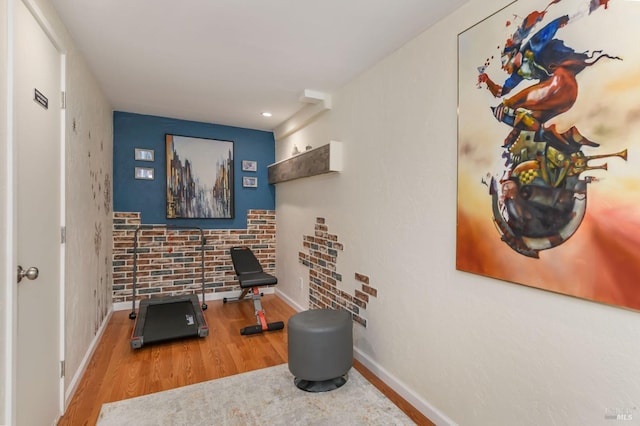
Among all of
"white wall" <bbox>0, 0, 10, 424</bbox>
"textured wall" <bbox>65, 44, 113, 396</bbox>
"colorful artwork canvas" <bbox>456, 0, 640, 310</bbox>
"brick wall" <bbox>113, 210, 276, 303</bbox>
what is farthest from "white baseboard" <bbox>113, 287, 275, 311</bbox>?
"colorful artwork canvas" <bbox>456, 0, 640, 310</bbox>

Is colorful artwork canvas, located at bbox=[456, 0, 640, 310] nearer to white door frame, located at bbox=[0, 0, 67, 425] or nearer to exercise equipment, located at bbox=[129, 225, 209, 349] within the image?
white door frame, located at bbox=[0, 0, 67, 425]

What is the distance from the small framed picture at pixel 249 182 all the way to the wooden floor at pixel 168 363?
1.94 m

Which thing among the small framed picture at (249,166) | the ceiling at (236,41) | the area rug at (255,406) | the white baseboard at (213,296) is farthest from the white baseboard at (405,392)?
the small framed picture at (249,166)

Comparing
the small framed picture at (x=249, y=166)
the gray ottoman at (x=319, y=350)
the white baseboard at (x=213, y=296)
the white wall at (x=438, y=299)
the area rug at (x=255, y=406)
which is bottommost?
the area rug at (x=255, y=406)

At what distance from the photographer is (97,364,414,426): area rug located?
1969 mm

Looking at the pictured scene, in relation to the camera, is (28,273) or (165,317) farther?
(165,317)

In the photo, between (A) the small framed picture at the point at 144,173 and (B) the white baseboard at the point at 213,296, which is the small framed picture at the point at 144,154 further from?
(B) the white baseboard at the point at 213,296

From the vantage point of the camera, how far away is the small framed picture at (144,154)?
399 centimetres

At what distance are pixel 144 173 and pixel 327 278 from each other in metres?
2.71

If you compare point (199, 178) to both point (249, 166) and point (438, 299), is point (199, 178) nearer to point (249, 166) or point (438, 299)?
point (249, 166)

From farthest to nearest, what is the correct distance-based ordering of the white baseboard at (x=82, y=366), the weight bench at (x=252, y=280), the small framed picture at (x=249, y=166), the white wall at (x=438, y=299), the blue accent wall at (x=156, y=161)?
the small framed picture at (x=249, y=166), the blue accent wall at (x=156, y=161), the weight bench at (x=252, y=280), the white baseboard at (x=82, y=366), the white wall at (x=438, y=299)

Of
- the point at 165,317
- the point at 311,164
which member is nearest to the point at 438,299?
the point at 311,164

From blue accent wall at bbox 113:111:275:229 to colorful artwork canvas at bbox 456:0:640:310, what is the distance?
342 cm

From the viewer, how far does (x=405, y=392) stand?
2.20 metres
